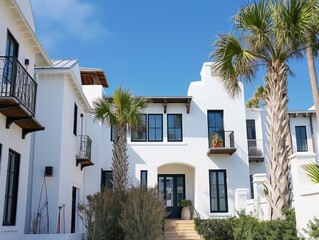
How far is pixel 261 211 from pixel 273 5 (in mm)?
6865

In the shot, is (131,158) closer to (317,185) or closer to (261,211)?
(261,211)

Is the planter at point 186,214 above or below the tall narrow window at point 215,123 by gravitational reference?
below

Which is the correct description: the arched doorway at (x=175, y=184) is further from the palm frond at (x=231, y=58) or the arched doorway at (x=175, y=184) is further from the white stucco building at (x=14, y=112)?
the white stucco building at (x=14, y=112)

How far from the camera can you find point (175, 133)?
21.4 m

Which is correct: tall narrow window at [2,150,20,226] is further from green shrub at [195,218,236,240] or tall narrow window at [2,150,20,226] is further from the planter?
the planter

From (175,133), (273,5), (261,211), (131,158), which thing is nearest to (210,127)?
(175,133)

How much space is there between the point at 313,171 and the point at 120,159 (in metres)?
9.77

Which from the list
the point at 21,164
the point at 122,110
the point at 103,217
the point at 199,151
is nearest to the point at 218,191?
the point at 199,151

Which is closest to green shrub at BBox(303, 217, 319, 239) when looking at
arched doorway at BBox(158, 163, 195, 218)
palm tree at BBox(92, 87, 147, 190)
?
palm tree at BBox(92, 87, 147, 190)

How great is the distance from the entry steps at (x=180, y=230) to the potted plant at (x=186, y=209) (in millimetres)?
459

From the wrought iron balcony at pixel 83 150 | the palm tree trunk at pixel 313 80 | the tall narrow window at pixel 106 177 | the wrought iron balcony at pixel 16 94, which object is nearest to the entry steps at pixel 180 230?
the tall narrow window at pixel 106 177

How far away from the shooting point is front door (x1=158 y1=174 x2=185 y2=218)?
21.3m

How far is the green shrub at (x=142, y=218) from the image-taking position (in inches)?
428

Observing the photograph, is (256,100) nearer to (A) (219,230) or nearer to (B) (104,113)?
(A) (219,230)
